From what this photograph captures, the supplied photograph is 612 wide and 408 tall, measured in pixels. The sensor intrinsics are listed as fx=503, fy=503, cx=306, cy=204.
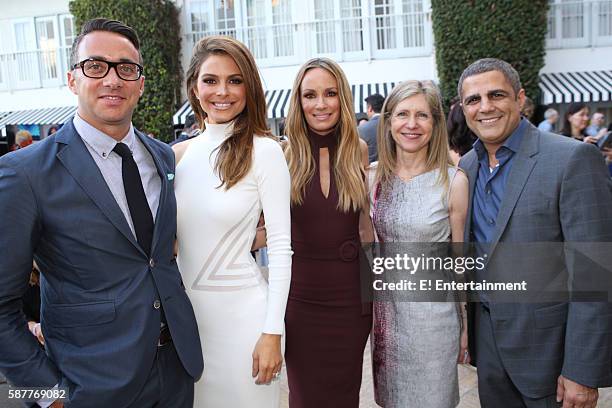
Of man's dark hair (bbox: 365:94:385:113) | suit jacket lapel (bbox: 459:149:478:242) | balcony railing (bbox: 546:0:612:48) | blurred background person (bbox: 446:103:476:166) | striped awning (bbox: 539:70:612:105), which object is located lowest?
suit jacket lapel (bbox: 459:149:478:242)

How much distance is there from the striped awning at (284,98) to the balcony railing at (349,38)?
0.91 meters

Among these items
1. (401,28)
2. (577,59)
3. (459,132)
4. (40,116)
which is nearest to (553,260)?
(459,132)

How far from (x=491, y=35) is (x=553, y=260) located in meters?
11.3

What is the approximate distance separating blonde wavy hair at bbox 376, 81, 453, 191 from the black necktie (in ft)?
4.57

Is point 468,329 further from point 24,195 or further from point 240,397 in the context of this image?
point 24,195

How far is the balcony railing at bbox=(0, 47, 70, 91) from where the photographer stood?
1594cm

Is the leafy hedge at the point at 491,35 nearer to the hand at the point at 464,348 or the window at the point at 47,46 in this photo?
the hand at the point at 464,348

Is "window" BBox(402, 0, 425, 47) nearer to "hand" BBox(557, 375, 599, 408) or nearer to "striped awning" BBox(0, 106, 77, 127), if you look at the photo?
"striped awning" BBox(0, 106, 77, 127)

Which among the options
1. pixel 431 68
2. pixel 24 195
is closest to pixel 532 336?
pixel 24 195

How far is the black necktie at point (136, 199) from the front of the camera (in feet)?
6.07

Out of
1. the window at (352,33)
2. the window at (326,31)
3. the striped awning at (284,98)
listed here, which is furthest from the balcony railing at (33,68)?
the window at (352,33)

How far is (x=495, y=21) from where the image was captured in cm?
1195

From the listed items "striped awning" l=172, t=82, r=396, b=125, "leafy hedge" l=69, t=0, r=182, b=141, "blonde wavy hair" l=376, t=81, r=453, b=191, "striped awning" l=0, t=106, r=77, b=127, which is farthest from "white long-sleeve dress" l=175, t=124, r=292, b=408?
"striped awning" l=0, t=106, r=77, b=127

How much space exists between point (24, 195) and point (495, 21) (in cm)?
1244
